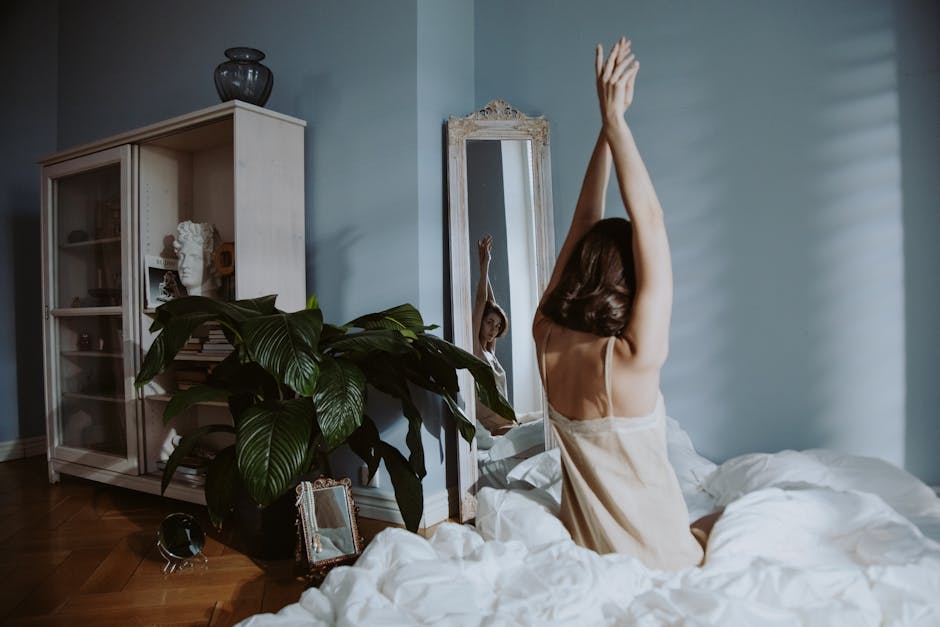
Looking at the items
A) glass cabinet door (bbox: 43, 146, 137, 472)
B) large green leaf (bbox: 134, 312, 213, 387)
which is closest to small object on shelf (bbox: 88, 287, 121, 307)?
glass cabinet door (bbox: 43, 146, 137, 472)

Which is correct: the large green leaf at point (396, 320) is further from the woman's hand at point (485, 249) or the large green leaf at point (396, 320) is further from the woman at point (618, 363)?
the woman at point (618, 363)

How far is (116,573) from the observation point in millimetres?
2102

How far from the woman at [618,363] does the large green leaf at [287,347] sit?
74cm

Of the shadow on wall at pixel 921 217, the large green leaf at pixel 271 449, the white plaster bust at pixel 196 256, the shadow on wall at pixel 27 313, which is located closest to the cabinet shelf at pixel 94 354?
the white plaster bust at pixel 196 256

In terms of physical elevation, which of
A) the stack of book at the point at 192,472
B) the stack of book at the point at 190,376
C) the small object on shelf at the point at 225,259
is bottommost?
the stack of book at the point at 192,472

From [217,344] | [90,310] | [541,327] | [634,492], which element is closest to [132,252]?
[90,310]

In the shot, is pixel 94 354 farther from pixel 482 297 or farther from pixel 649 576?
pixel 649 576

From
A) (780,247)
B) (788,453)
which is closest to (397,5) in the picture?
(780,247)

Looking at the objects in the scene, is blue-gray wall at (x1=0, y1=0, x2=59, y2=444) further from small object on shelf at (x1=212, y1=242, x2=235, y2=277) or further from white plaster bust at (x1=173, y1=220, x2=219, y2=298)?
small object on shelf at (x1=212, y1=242, x2=235, y2=277)

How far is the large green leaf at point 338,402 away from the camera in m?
1.79

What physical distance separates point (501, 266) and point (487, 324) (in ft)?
0.81

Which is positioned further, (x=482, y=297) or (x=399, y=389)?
(x=482, y=297)

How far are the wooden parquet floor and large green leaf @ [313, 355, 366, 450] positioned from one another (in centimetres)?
53

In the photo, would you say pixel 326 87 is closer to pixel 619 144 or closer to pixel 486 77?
pixel 486 77
